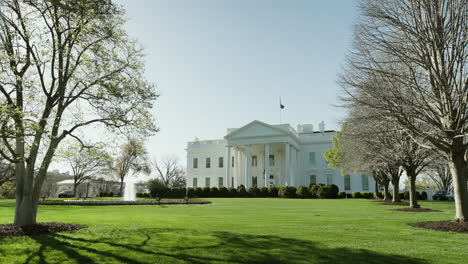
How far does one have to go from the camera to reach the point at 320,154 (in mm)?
55812

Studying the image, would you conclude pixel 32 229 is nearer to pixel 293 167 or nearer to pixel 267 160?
pixel 267 160

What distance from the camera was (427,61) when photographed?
1066 cm

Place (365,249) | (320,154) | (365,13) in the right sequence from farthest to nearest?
(320,154) < (365,13) < (365,249)

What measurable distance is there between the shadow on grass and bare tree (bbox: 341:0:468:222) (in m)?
5.89

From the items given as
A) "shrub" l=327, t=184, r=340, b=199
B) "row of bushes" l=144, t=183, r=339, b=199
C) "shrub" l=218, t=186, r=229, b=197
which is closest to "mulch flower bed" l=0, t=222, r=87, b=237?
"row of bushes" l=144, t=183, r=339, b=199

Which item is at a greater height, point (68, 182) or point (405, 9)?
point (405, 9)

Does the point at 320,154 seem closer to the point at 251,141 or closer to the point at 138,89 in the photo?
the point at 251,141

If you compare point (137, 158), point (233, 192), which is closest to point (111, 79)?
point (233, 192)

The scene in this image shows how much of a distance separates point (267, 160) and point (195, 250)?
43.4 m

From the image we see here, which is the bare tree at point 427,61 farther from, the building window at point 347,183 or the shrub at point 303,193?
the building window at point 347,183

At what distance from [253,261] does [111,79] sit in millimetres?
8466

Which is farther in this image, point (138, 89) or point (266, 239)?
point (138, 89)

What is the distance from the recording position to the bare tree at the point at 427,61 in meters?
10.1

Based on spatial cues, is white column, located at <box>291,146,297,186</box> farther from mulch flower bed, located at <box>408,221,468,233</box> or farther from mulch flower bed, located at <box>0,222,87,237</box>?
mulch flower bed, located at <box>0,222,87,237</box>
